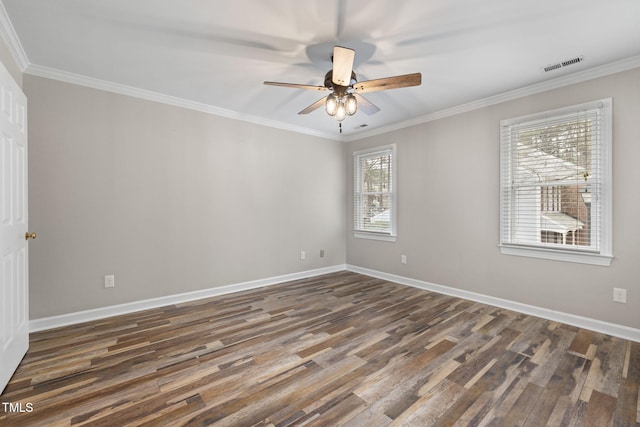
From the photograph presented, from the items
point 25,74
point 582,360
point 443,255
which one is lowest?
point 582,360

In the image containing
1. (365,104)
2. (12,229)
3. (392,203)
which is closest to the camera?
(12,229)

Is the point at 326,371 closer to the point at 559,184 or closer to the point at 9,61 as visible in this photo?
the point at 559,184

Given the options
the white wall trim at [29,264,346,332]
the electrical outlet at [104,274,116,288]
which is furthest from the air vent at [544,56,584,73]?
the electrical outlet at [104,274,116,288]

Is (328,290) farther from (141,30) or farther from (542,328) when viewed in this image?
(141,30)

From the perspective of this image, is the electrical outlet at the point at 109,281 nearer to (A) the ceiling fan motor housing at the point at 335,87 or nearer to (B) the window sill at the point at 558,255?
(A) the ceiling fan motor housing at the point at 335,87

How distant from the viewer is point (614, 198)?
273 cm

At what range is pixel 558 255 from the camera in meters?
3.08

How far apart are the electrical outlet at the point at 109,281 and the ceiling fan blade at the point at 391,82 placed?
128 inches

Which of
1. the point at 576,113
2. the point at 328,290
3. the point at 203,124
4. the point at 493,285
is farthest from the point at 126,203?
the point at 576,113

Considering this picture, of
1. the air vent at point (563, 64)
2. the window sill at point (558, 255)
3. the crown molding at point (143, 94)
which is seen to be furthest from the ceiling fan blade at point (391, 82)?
the window sill at point (558, 255)

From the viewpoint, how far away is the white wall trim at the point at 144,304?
288cm

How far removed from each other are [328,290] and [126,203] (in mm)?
2781

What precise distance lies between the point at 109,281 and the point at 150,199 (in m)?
1.00

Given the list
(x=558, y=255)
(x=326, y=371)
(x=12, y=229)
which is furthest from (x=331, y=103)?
(x=558, y=255)
